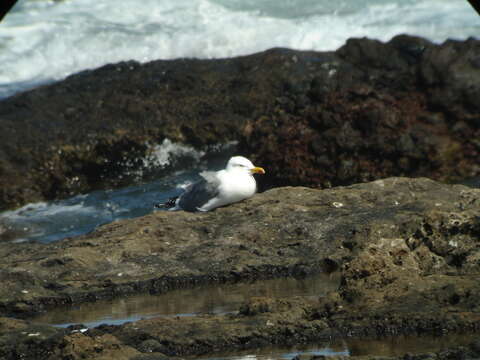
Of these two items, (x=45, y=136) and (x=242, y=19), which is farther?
(x=242, y=19)

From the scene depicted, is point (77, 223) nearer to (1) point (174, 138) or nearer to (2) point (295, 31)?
(1) point (174, 138)

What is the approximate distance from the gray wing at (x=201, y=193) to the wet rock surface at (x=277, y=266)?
41cm

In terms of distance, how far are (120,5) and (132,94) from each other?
924cm

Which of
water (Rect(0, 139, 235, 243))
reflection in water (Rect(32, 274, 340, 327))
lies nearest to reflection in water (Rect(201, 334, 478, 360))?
reflection in water (Rect(32, 274, 340, 327))

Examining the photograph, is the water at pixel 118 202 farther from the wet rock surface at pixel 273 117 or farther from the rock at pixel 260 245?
the rock at pixel 260 245

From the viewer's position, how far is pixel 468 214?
5723mm

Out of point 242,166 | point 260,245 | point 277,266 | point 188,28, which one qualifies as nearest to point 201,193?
point 242,166

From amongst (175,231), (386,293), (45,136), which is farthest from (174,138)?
(386,293)

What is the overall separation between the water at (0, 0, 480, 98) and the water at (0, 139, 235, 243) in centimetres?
416

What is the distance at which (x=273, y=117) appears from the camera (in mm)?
10805

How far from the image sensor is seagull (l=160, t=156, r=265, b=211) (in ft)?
25.3

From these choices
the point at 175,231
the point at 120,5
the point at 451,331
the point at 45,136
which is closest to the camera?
the point at 451,331

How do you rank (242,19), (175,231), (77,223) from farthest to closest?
1. (242,19)
2. (77,223)
3. (175,231)

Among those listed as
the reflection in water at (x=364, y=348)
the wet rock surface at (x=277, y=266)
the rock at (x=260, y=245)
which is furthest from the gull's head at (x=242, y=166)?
the reflection in water at (x=364, y=348)
